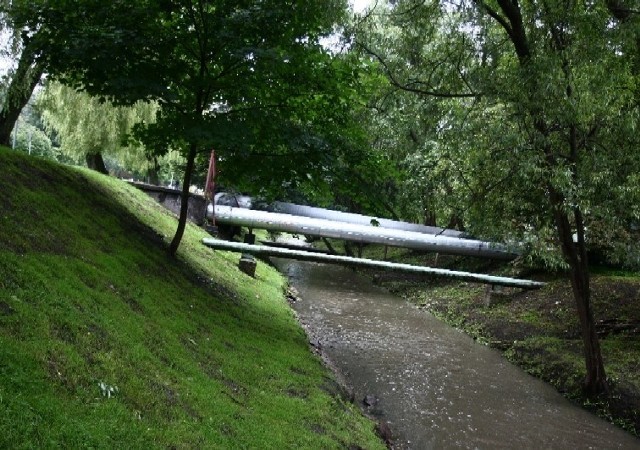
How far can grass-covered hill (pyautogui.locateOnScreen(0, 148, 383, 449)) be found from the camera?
4.51 m

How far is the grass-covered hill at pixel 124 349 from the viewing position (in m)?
4.51

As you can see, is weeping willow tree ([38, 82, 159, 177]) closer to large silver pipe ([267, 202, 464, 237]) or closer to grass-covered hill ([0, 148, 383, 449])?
large silver pipe ([267, 202, 464, 237])

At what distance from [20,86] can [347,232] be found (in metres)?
14.9

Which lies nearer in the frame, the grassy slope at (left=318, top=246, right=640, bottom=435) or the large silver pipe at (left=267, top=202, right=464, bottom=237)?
the grassy slope at (left=318, top=246, right=640, bottom=435)

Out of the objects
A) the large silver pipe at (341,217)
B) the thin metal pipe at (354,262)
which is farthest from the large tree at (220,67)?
the large silver pipe at (341,217)

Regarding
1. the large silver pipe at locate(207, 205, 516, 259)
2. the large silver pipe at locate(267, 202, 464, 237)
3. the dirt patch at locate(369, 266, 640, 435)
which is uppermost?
the large silver pipe at locate(267, 202, 464, 237)

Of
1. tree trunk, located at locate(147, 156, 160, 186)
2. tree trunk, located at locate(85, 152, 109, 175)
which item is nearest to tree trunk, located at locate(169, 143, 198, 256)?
tree trunk, located at locate(85, 152, 109, 175)

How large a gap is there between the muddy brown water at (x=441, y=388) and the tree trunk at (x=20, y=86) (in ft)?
28.6

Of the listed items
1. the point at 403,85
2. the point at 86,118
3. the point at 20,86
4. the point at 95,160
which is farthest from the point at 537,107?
the point at 95,160

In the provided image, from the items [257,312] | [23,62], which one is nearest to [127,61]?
[23,62]

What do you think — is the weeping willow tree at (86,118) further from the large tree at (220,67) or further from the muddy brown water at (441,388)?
the large tree at (220,67)

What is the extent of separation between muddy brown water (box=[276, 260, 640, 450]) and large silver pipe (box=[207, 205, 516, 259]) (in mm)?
5520

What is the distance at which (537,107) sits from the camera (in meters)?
9.35

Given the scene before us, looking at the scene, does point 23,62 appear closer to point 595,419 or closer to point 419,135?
point 595,419
